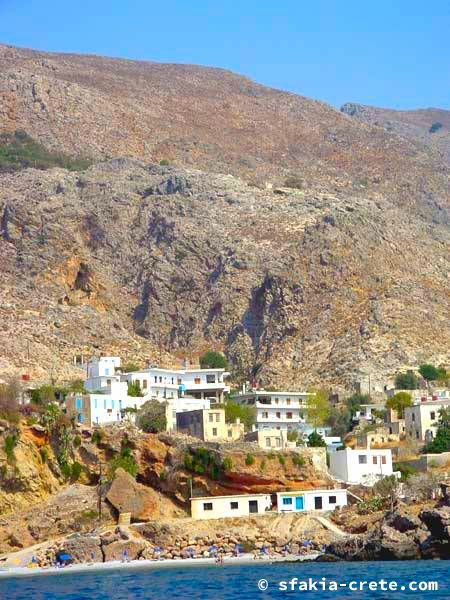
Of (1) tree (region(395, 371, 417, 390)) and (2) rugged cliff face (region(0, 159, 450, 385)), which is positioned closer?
(1) tree (region(395, 371, 417, 390))

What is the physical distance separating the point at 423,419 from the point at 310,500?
19.6 meters

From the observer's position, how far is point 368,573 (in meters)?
73.3

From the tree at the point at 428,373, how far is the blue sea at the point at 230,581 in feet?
147

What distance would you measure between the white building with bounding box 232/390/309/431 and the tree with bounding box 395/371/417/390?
8.32 meters

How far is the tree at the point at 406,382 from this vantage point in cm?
12238

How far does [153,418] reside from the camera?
10531cm

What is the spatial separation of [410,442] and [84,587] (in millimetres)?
40175

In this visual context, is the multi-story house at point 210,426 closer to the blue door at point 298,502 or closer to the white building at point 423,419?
the blue door at point 298,502

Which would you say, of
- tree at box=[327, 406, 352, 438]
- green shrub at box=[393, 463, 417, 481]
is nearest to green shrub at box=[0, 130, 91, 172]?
tree at box=[327, 406, 352, 438]

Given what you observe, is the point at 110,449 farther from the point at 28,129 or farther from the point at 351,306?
the point at 28,129

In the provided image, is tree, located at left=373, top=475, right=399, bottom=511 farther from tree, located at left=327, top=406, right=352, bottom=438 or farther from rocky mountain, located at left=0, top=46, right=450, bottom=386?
rocky mountain, located at left=0, top=46, right=450, bottom=386

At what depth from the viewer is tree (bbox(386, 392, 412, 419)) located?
11550cm

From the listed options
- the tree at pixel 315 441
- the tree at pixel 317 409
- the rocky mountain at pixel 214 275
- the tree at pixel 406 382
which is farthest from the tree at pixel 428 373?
the tree at pixel 315 441

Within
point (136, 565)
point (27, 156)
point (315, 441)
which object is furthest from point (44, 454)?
point (27, 156)
